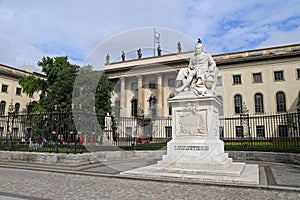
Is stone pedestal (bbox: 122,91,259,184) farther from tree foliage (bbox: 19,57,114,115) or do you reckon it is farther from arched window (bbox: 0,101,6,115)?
arched window (bbox: 0,101,6,115)

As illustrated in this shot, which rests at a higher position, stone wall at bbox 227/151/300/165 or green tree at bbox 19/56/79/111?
green tree at bbox 19/56/79/111

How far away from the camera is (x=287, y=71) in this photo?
36156 millimetres

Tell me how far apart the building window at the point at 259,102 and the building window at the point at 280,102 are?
2296 millimetres

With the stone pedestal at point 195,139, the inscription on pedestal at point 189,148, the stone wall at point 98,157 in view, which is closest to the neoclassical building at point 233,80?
the stone wall at point 98,157

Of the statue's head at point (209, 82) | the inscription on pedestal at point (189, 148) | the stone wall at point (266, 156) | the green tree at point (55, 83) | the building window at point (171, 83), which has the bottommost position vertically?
the stone wall at point (266, 156)

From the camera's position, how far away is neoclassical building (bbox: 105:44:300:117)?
3631cm

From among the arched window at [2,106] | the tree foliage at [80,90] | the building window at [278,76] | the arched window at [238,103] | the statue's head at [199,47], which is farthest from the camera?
the arched window at [2,106]

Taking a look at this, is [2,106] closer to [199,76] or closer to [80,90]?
[80,90]

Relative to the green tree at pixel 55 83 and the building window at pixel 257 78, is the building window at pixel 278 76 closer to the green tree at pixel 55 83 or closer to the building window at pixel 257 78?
the building window at pixel 257 78

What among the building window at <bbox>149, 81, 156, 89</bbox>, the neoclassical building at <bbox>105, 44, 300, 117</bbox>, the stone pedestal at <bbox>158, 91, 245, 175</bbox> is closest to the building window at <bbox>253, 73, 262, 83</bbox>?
the neoclassical building at <bbox>105, 44, 300, 117</bbox>

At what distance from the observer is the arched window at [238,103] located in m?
39.3

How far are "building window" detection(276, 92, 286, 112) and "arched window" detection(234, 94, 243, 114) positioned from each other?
18.0ft

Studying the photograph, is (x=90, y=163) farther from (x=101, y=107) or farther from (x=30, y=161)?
(x=101, y=107)

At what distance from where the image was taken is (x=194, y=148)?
7828mm
